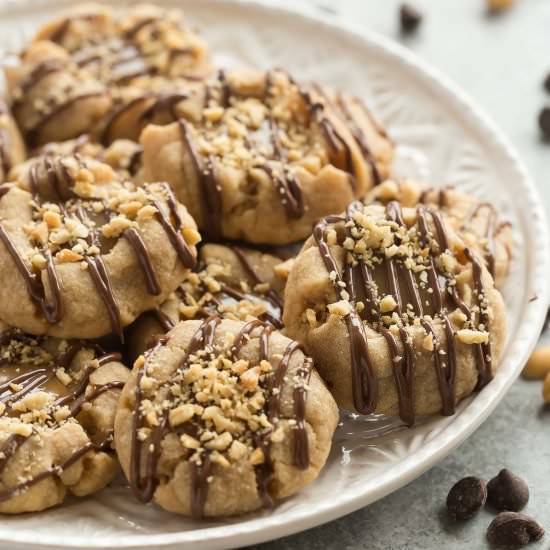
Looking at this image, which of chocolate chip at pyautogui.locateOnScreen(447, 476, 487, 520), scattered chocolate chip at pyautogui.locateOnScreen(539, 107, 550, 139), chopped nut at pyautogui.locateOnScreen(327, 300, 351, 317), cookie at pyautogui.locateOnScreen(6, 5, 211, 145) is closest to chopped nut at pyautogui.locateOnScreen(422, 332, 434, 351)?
chopped nut at pyautogui.locateOnScreen(327, 300, 351, 317)

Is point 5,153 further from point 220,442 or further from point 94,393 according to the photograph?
point 220,442

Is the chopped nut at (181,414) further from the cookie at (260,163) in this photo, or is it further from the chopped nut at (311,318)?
the cookie at (260,163)

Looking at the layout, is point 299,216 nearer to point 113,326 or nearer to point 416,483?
point 113,326

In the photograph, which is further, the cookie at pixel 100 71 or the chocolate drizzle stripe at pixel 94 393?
the cookie at pixel 100 71

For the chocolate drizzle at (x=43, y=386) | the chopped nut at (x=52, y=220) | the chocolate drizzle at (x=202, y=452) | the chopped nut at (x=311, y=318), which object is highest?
the chopped nut at (x=311, y=318)

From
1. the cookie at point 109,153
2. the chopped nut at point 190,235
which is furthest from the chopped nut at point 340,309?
the cookie at point 109,153

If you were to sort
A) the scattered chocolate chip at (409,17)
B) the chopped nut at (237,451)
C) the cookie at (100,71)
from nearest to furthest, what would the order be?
the chopped nut at (237,451)
the cookie at (100,71)
the scattered chocolate chip at (409,17)

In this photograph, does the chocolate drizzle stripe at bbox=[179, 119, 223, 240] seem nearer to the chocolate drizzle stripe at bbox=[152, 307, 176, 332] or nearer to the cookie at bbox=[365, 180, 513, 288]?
the chocolate drizzle stripe at bbox=[152, 307, 176, 332]
